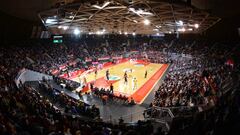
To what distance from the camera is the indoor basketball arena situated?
35.1 ft

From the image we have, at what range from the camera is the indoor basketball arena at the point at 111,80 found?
1068 centimetres

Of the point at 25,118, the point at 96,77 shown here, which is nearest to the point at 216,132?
the point at 25,118

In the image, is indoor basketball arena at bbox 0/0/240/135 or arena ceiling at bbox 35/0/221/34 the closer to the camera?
indoor basketball arena at bbox 0/0/240/135

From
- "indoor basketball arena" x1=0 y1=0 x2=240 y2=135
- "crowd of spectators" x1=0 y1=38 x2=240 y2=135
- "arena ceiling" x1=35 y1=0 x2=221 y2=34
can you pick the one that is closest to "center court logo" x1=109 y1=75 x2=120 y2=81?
"indoor basketball arena" x1=0 y1=0 x2=240 y2=135

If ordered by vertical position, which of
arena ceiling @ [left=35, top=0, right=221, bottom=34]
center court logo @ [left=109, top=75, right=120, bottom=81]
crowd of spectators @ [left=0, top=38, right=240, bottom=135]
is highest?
arena ceiling @ [left=35, top=0, right=221, bottom=34]

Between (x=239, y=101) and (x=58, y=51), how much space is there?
119 feet

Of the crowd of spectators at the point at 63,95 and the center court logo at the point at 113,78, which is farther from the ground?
the crowd of spectators at the point at 63,95

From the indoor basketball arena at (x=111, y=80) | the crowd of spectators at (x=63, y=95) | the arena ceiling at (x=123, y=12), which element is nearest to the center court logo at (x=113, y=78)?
the indoor basketball arena at (x=111, y=80)

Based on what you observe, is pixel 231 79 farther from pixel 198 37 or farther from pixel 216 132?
pixel 198 37

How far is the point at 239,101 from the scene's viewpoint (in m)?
11.1

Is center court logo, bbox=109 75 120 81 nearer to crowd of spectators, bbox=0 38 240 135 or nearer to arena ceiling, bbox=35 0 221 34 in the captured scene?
crowd of spectators, bbox=0 38 240 135

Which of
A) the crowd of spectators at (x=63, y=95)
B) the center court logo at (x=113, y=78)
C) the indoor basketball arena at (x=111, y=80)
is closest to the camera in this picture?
the crowd of spectators at (x=63, y=95)

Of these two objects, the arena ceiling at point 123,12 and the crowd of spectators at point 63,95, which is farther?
the arena ceiling at point 123,12

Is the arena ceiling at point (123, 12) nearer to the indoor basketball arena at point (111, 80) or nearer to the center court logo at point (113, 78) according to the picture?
the indoor basketball arena at point (111, 80)
